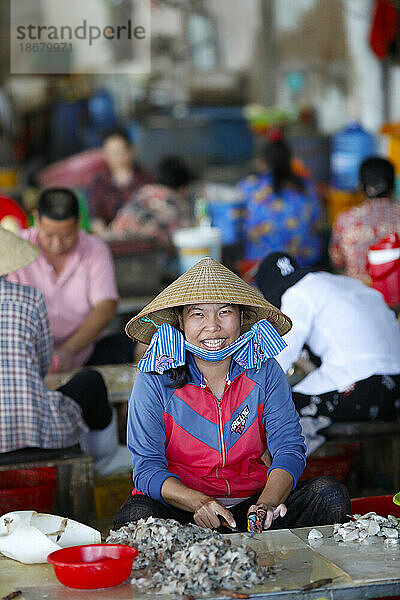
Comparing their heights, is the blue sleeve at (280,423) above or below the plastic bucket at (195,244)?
below

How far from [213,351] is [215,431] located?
23cm

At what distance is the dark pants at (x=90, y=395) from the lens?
348 centimetres

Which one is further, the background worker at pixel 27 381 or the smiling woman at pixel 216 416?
the background worker at pixel 27 381

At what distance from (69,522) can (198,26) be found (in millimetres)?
8898

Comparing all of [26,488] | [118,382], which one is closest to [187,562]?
[26,488]

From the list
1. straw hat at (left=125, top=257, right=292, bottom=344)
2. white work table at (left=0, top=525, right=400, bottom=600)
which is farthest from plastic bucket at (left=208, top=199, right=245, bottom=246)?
white work table at (left=0, top=525, right=400, bottom=600)

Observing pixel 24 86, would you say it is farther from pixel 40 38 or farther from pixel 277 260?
pixel 277 260

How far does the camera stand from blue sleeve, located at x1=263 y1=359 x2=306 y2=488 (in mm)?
2672

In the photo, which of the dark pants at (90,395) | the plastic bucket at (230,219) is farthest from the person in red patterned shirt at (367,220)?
the dark pants at (90,395)

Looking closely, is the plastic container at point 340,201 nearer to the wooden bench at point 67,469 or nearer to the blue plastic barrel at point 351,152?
the blue plastic barrel at point 351,152

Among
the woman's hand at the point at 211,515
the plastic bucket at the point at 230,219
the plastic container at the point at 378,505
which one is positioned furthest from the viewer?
the plastic bucket at the point at 230,219

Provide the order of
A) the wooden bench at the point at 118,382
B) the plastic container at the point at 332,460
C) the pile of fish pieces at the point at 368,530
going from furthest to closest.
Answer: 1. the wooden bench at the point at 118,382
2. the plastic container at the point at 332,460
3. the pile of fish pieces at the point at 368,530

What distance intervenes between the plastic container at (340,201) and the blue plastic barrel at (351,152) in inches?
3.9

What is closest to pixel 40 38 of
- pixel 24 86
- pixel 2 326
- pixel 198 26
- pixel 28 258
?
pixel 28 258
